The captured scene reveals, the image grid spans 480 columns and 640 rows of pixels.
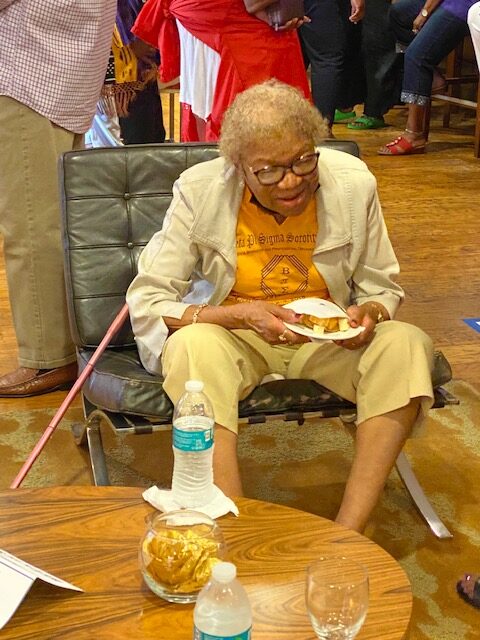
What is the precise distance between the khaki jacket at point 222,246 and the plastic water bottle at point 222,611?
→ 104cm

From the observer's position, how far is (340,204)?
2256mm

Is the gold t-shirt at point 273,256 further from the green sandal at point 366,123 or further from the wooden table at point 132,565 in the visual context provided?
the green sandal at point 366,123

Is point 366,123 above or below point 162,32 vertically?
below

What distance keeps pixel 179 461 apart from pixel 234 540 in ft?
0.57

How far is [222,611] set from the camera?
1.16 m

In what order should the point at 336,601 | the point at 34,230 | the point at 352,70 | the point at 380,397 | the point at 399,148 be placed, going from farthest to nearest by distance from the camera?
the point at 352,70 → the point at 399,148 → the point at 34,230 → the point at 380,397 → the point at 336,601

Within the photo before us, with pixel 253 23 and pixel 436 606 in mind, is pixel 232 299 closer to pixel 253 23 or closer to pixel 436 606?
pixel 436 606

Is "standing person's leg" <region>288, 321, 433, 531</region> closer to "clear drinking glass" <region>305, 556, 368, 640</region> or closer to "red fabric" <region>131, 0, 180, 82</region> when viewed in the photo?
"clear drinking glass" <region>305, 556, 368, 640</region>

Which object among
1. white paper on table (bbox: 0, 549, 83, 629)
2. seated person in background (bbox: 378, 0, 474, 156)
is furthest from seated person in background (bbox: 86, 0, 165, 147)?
white paper on table (bbox: 0, 549, 83, 629)

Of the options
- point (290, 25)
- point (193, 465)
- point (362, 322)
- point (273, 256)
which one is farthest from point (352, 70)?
point (193, 465)

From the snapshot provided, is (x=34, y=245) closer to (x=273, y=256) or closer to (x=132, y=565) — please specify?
(x=273, y=256)

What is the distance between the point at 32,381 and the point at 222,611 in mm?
1941

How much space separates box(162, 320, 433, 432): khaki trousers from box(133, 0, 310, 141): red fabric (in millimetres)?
1301

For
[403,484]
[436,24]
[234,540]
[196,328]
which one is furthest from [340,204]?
[436,24]
